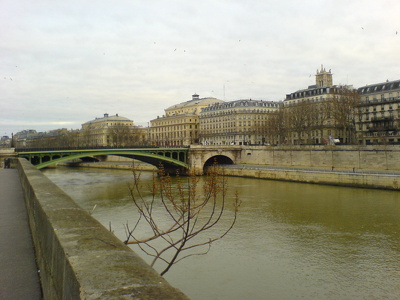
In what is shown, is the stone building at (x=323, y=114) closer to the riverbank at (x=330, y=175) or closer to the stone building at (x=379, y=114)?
the stone building at (x=379, y=114)

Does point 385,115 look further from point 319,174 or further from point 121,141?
point 121,141

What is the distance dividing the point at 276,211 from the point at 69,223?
791 inches

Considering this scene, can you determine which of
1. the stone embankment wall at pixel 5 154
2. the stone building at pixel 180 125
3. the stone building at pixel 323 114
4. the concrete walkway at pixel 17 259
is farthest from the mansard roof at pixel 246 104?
the concrete walkway at pixel 17 259

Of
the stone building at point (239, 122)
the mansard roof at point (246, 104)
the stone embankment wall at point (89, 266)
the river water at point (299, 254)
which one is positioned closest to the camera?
the stone embankment wall at point (89, 266)

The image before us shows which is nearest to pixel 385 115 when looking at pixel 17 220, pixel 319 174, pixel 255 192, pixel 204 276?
pixel 319 174

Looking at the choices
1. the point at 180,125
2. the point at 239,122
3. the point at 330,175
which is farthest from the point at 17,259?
the point at 180,125

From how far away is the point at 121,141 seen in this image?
93812 millimetres

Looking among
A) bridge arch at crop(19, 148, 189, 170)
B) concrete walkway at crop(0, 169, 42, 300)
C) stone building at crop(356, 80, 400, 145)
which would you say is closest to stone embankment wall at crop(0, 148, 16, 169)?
bridge arch at crop(19, 148, 189, 170)

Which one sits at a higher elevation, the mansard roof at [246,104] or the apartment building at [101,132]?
the mansard roof at [246,104]

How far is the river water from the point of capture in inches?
452

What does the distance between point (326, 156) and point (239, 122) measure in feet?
144

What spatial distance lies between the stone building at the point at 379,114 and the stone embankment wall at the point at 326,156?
47.3 ft

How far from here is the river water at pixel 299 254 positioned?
1147 centimetres

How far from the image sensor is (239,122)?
88375 mm
